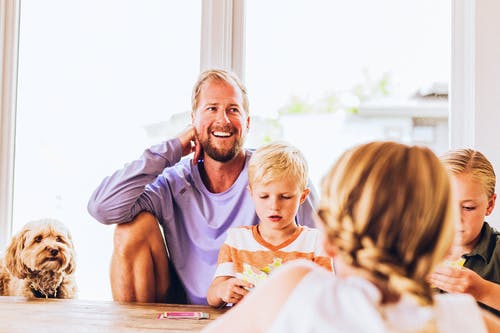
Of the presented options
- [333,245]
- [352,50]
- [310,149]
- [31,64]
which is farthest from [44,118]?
[333,245]

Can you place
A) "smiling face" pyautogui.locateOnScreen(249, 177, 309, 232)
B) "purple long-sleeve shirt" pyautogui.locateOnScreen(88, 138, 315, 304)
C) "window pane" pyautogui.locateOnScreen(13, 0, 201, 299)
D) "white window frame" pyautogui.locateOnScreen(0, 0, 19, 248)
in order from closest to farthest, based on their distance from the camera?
1. "smiling face" pyautogui.locateOnScreen(249, 177, 309, 232)
2. "purple long-sleeve shirt" pyautogui.locateOnScreen(88, 138, 315, 304)
3. "window pane" pyautogui.locateOnScreen(13, 0, 201, 299)
4. "white window frame" pyautogui.locateOnScreen(0, 0, 19, 248)

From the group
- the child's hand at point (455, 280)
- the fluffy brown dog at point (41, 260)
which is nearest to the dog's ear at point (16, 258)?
the fluffy brown dog at point (41, 260)

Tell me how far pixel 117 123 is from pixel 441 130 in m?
1.44

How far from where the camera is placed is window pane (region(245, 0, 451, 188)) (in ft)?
8.52

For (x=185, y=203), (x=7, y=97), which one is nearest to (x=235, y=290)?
(x=185, y=203)

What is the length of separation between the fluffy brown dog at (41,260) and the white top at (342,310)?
1528 mm

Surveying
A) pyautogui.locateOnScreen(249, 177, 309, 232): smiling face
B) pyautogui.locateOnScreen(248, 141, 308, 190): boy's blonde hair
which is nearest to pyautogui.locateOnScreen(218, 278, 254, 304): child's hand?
pyautogui.locateOnScreen(249, 177, 309, 232): smiling face

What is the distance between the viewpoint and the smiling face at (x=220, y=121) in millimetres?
2316

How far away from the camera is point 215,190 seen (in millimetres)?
2402

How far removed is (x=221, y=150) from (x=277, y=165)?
0.44m

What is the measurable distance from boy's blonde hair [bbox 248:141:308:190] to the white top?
924 millimetres

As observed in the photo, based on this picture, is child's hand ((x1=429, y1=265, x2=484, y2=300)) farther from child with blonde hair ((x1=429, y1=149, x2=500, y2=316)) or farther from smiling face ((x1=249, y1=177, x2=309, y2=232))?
smiling face ((x1=249, y1=177, x2=309, y2=232))

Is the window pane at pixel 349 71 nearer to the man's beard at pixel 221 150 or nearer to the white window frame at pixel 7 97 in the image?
the man's beard at pixel 221 150

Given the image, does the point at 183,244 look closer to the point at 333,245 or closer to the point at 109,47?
the point at 109,47
